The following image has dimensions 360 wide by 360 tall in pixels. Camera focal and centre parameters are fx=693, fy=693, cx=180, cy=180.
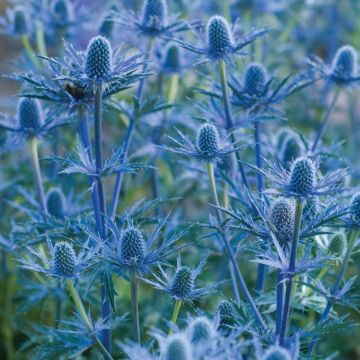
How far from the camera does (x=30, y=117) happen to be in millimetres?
2068

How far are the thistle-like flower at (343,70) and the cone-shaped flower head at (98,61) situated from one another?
782mm

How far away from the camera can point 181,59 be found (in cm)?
266

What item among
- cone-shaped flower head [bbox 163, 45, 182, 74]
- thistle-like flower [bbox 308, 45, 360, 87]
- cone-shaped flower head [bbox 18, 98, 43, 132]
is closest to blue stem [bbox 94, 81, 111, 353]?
cone-shaped flower head [bbox 18, 98, 43, 132]

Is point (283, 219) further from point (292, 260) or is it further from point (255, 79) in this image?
point (255, 79)

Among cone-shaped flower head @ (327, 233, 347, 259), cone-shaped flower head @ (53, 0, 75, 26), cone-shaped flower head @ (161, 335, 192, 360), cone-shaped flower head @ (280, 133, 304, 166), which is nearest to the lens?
cone-shaped flower head @ (161, 335, 192, 360)

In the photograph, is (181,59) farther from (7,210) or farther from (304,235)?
(304,235)

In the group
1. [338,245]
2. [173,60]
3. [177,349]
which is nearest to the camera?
[177,349]

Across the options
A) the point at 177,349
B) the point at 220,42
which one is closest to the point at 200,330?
the point at 177,349

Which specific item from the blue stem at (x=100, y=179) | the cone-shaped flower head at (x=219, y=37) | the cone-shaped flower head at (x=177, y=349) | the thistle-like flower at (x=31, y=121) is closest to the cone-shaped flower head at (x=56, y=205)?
the thistle-like flower at (x=31, y=121)

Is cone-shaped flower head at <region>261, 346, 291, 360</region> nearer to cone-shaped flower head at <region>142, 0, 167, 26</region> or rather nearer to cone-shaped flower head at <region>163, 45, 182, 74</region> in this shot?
cone-shaped flower head at <region>142, 0, 167, 26</region>

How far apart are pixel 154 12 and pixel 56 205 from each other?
0.70 meters

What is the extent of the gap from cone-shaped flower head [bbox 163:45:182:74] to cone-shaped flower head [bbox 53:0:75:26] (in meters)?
0.46

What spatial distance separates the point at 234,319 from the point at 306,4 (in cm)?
249

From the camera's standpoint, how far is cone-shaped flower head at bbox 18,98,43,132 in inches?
81.0
